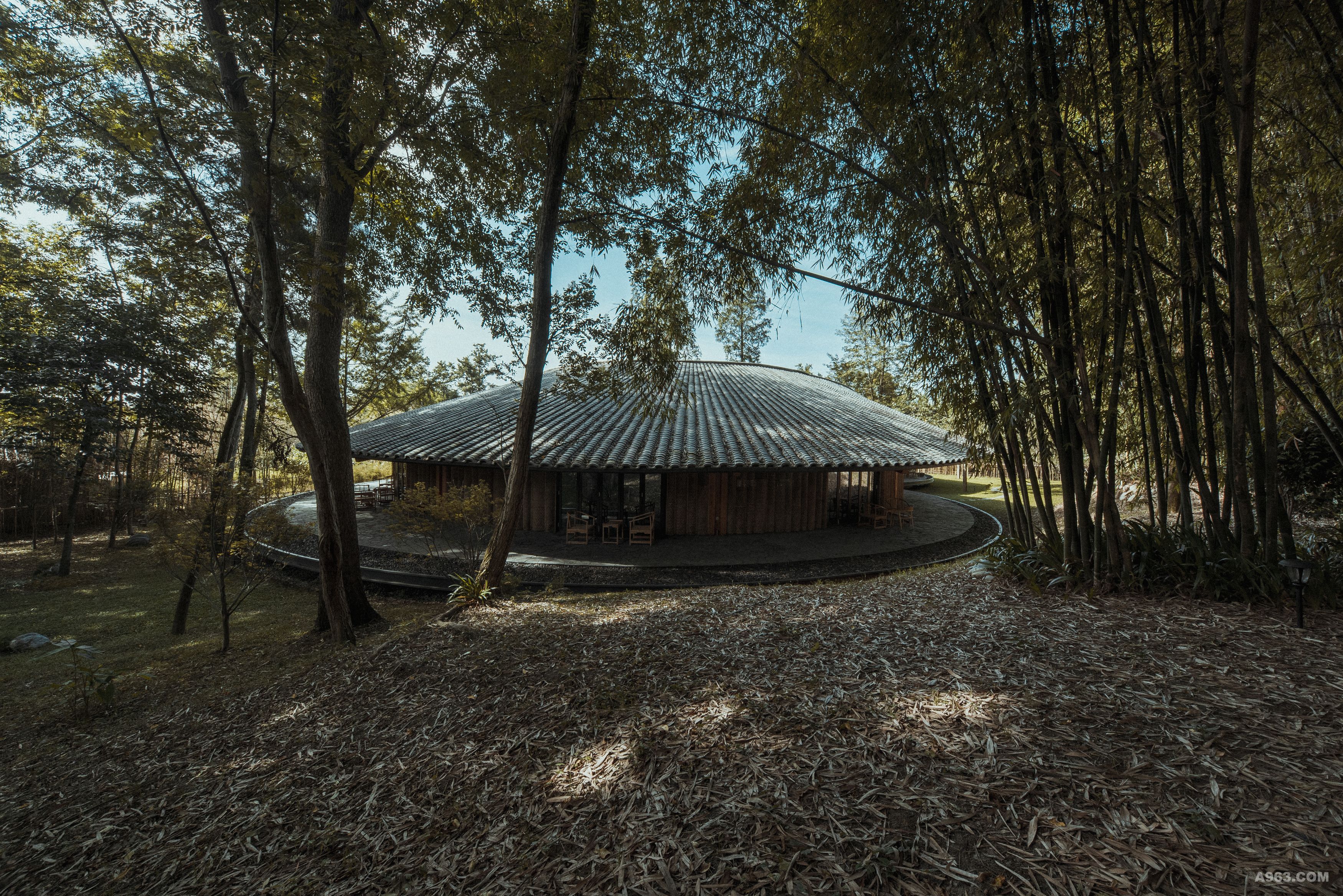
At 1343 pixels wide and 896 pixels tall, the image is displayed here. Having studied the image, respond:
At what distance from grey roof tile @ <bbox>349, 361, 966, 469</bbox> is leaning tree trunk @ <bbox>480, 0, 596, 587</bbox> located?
4.16 feet

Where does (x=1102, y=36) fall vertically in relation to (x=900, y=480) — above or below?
above

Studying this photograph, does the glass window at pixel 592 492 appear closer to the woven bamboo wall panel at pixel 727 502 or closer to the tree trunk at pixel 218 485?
the woven bamboo wall panel at pixel 727 502

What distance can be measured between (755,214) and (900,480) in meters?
9.40

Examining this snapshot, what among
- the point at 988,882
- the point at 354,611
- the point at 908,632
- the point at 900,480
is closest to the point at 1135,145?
the point at 908,632

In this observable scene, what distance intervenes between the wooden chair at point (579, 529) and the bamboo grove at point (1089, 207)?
21.8 feet

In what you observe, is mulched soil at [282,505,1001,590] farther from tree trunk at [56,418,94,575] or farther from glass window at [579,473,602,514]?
tree trunk at [56,418,94,575]

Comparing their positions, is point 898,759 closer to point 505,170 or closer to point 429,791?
point 429,791

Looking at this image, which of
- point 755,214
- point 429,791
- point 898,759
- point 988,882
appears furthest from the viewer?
point 755,214

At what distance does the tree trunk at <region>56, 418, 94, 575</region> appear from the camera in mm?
9156

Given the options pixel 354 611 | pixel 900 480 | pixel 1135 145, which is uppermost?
pixel 1135 145

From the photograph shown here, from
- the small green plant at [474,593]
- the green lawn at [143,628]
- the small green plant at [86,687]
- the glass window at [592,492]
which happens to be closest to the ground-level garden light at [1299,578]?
the small green plant at [474,593]

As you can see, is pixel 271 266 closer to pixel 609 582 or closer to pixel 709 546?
pixel 609 582

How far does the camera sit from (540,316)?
4.95 m

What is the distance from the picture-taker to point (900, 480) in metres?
12.1
